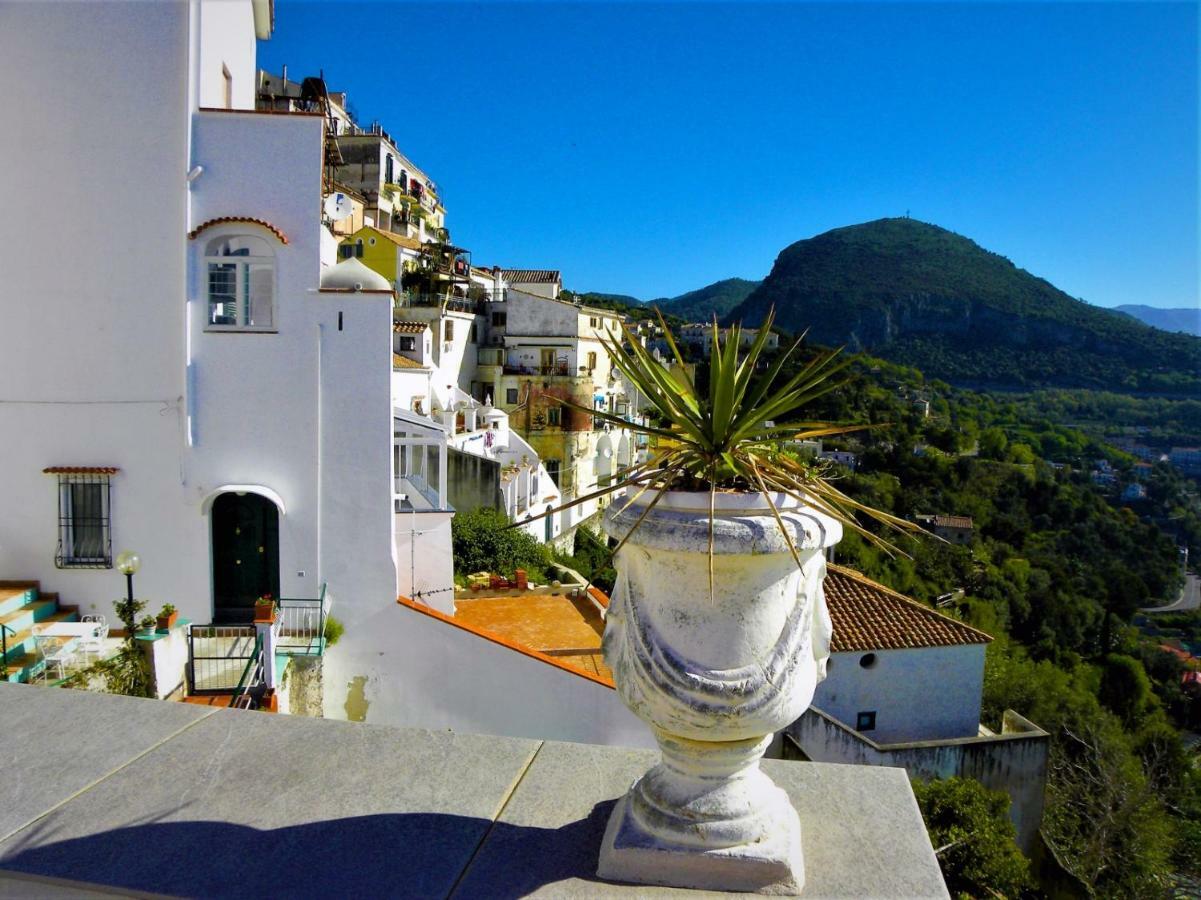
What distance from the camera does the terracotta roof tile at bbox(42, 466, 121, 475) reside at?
930cm

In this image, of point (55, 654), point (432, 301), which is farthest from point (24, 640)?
point (432, 301)

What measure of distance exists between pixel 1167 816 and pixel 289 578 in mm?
19556

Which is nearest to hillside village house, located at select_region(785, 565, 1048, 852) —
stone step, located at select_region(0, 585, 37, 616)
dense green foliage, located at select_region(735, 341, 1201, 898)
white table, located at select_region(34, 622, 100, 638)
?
dense green foliage, located at select_region(735, 341, 1201, 898)

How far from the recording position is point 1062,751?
1959 centimetres

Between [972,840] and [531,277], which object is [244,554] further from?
[531,277]

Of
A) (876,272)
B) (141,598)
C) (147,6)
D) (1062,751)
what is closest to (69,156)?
(147,6)

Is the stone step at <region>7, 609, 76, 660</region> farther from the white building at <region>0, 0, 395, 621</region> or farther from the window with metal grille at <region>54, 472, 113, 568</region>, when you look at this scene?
the window with metal grille at <region>54, 472, 113, 568</region>

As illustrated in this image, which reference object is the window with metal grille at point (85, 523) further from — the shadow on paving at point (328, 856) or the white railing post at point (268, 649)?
the shadow on paving at point (328, 856)

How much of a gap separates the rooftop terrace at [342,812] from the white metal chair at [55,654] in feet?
14.6

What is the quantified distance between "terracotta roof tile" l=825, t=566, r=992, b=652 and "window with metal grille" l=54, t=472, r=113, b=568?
1108 centimetres

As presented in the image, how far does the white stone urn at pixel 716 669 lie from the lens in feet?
7.03

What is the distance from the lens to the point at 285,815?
2787 millimetres

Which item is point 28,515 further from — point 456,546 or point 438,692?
point 456,546

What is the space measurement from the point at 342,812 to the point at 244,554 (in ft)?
25.6
